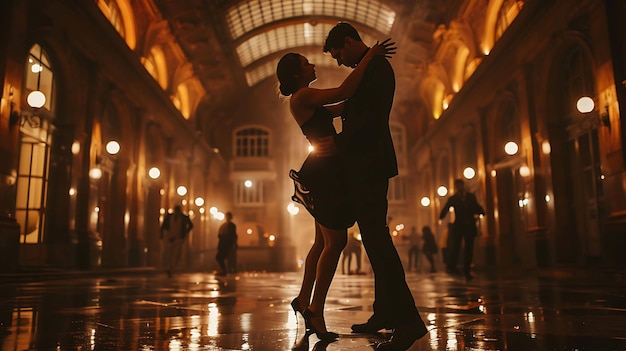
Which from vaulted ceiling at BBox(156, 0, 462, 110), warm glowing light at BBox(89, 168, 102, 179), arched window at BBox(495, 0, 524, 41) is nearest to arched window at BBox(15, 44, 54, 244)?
warm glowing light at BBox(89, 168, 102, 179)

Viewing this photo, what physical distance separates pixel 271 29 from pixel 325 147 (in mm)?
26360

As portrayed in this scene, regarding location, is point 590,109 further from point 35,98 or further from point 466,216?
point 35,98

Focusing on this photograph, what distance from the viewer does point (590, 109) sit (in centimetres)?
1016

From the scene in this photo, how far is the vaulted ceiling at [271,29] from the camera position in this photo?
68.1ft

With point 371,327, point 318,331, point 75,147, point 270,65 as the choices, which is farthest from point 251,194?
point 318,331

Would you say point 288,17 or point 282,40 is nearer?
point 288,17

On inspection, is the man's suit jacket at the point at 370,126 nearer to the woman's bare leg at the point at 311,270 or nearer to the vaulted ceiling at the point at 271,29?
the woman's bare leg at the point at 311,270

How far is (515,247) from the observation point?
17.0 metres

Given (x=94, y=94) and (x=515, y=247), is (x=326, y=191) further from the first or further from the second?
(x=515, y=247)

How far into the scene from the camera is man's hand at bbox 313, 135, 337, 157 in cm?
272

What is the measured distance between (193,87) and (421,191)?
14544 mm

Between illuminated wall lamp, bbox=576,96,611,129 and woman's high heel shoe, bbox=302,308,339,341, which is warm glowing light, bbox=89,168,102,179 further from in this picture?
woman's high heel shoe, bbox=302,308,339,341

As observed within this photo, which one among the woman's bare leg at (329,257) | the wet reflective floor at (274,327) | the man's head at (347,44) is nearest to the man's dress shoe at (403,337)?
the wet reflective floor at (274,327)

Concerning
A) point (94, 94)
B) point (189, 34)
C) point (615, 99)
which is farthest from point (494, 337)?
point (189, 34)
